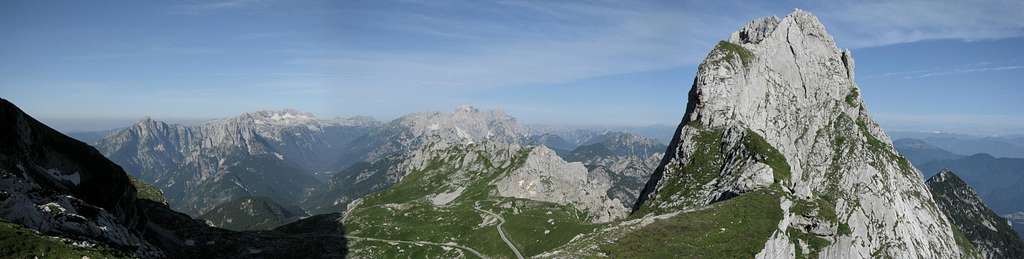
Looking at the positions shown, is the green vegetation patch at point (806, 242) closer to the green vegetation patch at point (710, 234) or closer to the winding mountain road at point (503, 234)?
the green vegetation patch at point (710, 234)

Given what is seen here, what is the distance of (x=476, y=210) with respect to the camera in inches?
6914

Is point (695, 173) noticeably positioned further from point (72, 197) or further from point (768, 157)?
point (72, 197)

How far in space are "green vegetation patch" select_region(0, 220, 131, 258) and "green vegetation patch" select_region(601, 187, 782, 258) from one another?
44.3 metres

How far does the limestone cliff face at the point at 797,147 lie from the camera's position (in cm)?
10044

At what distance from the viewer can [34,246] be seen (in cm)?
3111

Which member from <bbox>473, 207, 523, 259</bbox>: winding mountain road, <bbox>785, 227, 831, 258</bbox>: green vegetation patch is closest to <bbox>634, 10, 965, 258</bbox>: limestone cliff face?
<bbox>785, 227, 831, 258</bbox>: green vegetation patch

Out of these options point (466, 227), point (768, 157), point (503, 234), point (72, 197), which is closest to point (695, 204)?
point (768, 157)

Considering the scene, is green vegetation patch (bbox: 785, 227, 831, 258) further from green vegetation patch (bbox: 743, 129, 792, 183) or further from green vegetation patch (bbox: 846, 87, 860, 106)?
green vegetation patch (bbox: 846, 87, 860, 106)

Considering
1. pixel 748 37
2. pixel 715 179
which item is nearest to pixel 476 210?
pixel 715 179

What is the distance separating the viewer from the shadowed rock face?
3641 cm

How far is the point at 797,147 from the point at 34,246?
149 m

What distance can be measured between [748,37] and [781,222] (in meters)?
115

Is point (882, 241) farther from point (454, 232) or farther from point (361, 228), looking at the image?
point (361, 228)

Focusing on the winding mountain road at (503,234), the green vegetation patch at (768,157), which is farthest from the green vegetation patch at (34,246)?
the green vegetation patch at (768,157)
